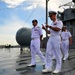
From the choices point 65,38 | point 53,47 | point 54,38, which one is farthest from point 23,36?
point 54,38

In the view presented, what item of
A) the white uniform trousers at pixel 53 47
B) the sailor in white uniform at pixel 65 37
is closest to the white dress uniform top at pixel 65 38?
the sailor in white uniform at pixel 65 37

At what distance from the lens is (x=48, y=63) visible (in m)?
8.48

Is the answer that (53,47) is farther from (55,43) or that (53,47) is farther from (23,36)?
(23,36)

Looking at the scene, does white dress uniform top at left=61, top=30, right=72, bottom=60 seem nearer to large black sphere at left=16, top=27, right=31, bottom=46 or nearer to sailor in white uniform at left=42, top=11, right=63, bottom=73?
sailor in white uniform at left=42, top=11, right=63, bottom=73

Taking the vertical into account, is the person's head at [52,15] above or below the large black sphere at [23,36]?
above

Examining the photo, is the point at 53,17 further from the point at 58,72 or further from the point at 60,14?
the point at 60,14

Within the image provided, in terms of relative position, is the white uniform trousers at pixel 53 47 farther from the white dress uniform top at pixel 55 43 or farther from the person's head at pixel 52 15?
the person's head at pixel 52 15

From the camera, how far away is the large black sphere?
103ft

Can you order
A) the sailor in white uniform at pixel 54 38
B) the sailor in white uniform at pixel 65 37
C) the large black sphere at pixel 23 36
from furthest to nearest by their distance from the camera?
the large black sphere at pixel 23 36 → the sailor in white uniform at pixel 65 37 → the sailor in white uniform at pixel 54 38

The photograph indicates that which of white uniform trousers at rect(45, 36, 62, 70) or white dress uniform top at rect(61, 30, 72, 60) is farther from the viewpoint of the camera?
white dress uniform top at rect(61, 30, 72, 60)

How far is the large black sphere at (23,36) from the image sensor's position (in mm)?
31312

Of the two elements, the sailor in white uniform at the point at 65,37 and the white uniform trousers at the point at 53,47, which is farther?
the sailor in white uniform at the point at 65,37

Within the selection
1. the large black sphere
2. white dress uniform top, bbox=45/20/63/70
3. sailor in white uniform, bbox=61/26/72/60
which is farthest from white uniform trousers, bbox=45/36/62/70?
the large black sphere

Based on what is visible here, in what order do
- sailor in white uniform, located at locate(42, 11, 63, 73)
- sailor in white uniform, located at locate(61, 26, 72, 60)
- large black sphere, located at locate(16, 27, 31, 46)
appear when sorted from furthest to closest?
large black sphere, located at locate(16, 27, 31, 46), sailor in white uniform, located at locate(61, 26, 72, 60), sailor in white uniform, located at locate(42, 11, 63, 73)
